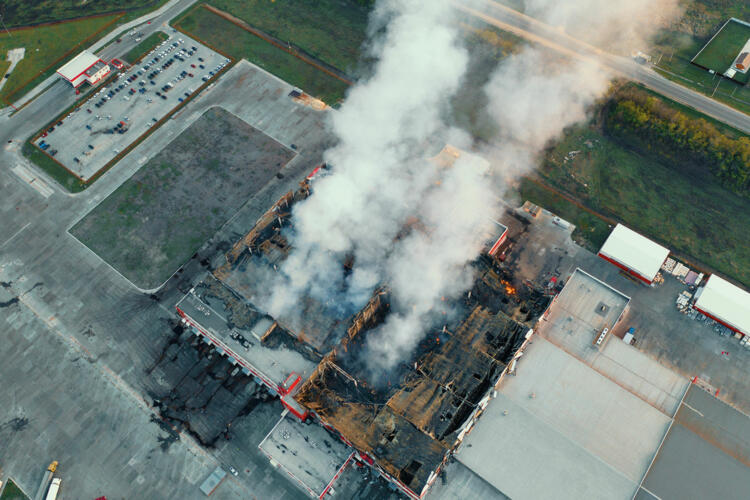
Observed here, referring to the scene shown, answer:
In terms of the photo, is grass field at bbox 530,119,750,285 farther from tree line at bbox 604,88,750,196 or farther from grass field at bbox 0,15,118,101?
grass field at bbox 0,15,118,101

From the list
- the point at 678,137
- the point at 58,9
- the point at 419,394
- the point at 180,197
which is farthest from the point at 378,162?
the point at 58,9

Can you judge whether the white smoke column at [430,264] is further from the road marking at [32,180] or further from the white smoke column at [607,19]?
the road marking at [32,180]

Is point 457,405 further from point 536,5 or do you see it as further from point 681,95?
point 536,5

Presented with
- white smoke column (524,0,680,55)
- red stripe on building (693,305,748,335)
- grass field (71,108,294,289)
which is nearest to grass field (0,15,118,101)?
grass field (71,108,294,289)

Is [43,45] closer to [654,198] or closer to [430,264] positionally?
[430,264]

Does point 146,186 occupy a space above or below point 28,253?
above

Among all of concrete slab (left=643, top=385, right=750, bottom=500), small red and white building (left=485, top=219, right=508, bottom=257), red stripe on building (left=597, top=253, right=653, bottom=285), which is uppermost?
small red and white building (left=485, top=219, right=508, bottom=257)

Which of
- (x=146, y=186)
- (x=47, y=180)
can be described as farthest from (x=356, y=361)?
(x=47, y=180)
